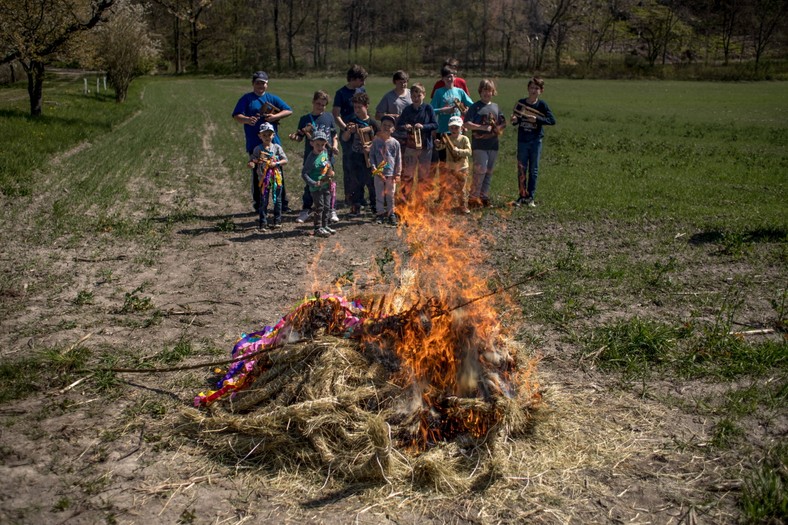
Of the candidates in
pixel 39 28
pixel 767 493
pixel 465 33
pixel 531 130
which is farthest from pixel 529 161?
pixel 465 33

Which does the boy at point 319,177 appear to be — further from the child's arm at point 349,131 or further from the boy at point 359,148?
the boy at point 359,148

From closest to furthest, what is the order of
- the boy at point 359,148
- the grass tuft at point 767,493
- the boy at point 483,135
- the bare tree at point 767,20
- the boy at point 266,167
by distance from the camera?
the grass tuft at point 767,493 → the boy at point 266,167 → the boy at point 359,148 → the boy at point 483,135 → the bare tree at point 767,20

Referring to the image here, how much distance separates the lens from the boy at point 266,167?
1096 cm

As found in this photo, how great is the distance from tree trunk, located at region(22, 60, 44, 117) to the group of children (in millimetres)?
18754

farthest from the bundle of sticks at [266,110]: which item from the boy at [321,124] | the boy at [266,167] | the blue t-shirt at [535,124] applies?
the blue t-shirt at [535,124]

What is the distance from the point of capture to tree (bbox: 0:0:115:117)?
2308 centimetres

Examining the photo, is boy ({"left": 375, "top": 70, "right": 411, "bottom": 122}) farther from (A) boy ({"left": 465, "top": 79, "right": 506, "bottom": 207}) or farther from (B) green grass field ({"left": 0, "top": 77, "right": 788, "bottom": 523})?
(B) green grass field ({"left": 0, "top": 77, "right": 788, "bottom": 523})

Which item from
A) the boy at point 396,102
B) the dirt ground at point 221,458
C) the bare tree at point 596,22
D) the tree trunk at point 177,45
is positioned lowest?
the dirt ground at point 221,458

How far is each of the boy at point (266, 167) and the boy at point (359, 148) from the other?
144cm

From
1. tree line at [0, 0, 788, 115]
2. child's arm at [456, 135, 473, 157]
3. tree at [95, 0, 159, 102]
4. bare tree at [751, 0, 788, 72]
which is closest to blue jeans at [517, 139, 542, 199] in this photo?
child's arm at [456, 135, 473, 157]

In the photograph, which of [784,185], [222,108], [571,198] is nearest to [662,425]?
[571,198]

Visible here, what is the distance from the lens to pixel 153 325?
727cm

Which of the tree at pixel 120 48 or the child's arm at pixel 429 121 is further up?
the tree at pixel 120 48

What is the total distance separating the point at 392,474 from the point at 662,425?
2329mm
